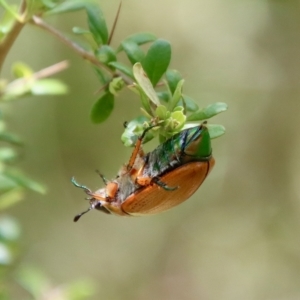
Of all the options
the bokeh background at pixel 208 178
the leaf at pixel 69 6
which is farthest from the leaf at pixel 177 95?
the bokeh background at pixel 208 178

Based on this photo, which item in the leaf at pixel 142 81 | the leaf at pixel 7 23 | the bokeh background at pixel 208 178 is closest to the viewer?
the leaf at pixel 142 81

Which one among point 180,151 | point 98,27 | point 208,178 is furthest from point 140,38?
point 208,178

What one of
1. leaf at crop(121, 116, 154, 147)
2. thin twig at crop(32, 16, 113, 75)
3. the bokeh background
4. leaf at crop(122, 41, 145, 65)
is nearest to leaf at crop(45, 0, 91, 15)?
thin twig at crop(32, 16, 113, 75)

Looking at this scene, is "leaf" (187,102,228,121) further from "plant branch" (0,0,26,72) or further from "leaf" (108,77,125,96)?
"plant branch" (0,0,26,72)

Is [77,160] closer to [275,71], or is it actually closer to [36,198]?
[36,198]

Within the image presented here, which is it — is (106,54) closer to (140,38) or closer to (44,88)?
(140,38)

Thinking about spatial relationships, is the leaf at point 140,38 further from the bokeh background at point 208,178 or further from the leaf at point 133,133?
the bokeh background at point 208,178

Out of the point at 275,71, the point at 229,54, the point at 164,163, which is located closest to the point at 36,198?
the point at 229,54
